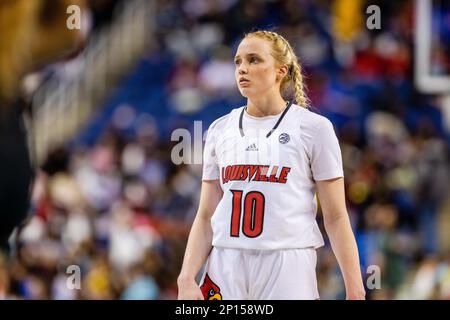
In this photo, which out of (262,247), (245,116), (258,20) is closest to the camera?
(262,247)

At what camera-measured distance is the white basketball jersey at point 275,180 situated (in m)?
2.84

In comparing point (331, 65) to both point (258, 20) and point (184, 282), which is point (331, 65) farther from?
point (184, 282)

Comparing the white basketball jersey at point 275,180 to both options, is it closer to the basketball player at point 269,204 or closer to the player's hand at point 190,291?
the basketball player at point 269,204

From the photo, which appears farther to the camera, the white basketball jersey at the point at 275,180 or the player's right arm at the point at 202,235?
the player's right arm at the point at 202,235

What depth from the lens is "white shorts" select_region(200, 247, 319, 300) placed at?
9.34 ft

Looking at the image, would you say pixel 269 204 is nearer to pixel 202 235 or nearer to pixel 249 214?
pixel 249 214

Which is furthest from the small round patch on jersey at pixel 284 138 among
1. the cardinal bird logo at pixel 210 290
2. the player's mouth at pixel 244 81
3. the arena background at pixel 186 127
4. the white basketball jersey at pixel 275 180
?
the arena background at pixel 186 127

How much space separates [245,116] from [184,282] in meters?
0.64

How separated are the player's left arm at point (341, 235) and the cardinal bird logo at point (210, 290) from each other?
Result: 436 mm

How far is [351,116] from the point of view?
7.29 meters

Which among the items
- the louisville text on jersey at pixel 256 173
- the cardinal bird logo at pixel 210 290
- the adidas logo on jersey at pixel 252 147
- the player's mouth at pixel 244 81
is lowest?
the cardinal bird logo at pixel 210 290

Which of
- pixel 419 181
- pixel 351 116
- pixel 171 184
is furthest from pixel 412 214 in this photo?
pixel 171 184
